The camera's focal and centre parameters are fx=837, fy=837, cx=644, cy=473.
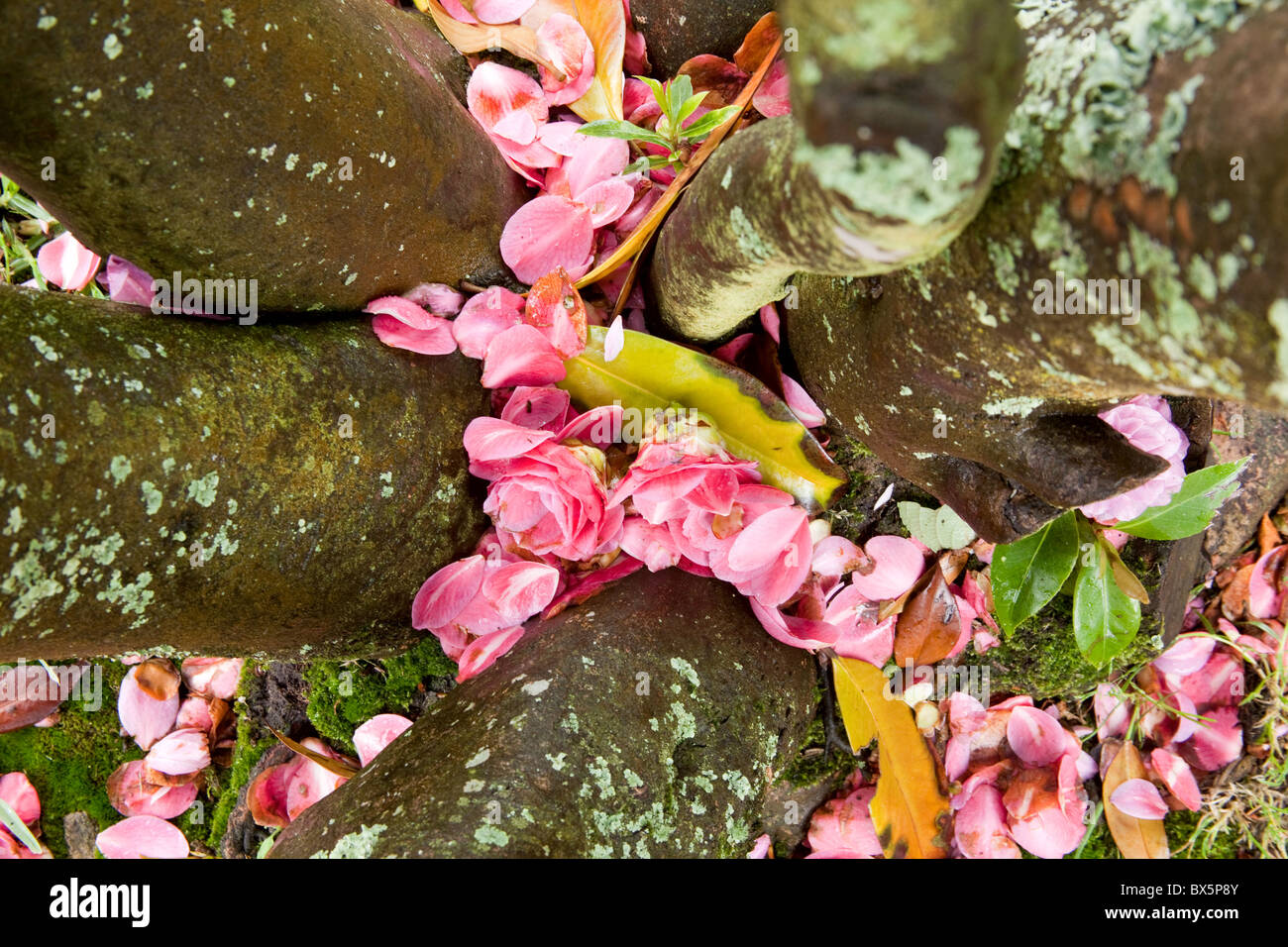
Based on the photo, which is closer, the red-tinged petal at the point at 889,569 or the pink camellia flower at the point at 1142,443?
the pink camellia flower at the point at 1142,443

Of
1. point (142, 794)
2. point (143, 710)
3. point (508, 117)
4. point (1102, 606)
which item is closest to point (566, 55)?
point (508, 117)

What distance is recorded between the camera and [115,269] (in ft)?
2.89

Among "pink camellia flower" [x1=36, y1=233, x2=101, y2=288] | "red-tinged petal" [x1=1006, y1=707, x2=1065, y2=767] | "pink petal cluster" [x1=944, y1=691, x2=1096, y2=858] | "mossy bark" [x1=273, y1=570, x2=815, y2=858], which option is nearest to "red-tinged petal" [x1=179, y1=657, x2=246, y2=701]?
"pink camellia flower" [x1=36, y1=233, x2=101, y2=288]

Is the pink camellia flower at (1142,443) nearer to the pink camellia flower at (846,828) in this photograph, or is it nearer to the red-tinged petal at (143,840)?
the pink camellia flower at (846,828)

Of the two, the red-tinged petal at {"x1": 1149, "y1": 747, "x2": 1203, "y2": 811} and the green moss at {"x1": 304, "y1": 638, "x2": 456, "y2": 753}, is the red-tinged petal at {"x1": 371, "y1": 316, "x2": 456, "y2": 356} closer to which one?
the green moss at {"x1": 304, "y1": 638, "x2": 456, "y2": 753}

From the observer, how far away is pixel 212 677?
1736 mm

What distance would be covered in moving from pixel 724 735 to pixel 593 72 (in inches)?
35.5

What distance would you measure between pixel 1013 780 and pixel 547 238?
129 centimetres

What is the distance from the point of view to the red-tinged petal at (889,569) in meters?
1.36

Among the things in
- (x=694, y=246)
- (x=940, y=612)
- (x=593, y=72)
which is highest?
(x=593, y=72)

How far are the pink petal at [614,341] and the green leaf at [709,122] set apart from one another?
245mm

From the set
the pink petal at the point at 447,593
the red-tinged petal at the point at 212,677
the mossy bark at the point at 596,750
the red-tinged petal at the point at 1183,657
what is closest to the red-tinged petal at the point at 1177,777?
the red-tinged petal at the point at 1183,657
